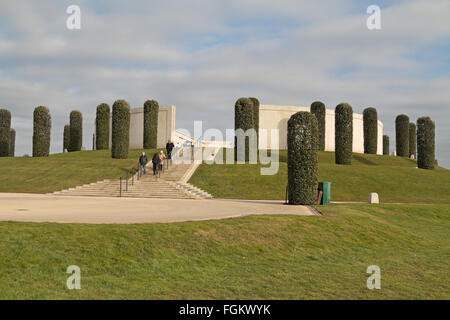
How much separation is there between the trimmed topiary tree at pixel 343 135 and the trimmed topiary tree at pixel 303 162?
1655 centimetres

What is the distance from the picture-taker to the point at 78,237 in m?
8.93

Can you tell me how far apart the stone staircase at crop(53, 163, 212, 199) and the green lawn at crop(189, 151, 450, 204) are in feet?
4.23

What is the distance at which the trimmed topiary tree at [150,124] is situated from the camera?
147ft

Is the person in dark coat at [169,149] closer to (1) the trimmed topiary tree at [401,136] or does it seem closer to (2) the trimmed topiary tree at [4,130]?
(2) the trimmed topiary tree at [4,130]

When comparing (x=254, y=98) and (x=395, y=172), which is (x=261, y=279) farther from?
(x=254, y=98)

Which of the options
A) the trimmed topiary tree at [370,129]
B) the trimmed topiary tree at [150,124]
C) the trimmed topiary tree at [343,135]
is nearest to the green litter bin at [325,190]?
the trimmed topiary tree at [343,135]

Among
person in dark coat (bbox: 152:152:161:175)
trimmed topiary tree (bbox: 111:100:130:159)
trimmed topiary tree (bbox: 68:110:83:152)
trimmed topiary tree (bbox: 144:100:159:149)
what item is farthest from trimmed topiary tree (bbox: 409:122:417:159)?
trimmed topiary tree (bbox: 68:110:83:152)

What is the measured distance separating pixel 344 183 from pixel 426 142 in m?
13.8

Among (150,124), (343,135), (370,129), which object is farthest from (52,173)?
(370,129)

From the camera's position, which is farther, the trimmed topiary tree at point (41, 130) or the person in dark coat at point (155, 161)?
the trimmed topiary tree at point (41, 130)

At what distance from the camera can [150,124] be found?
1761 inches
